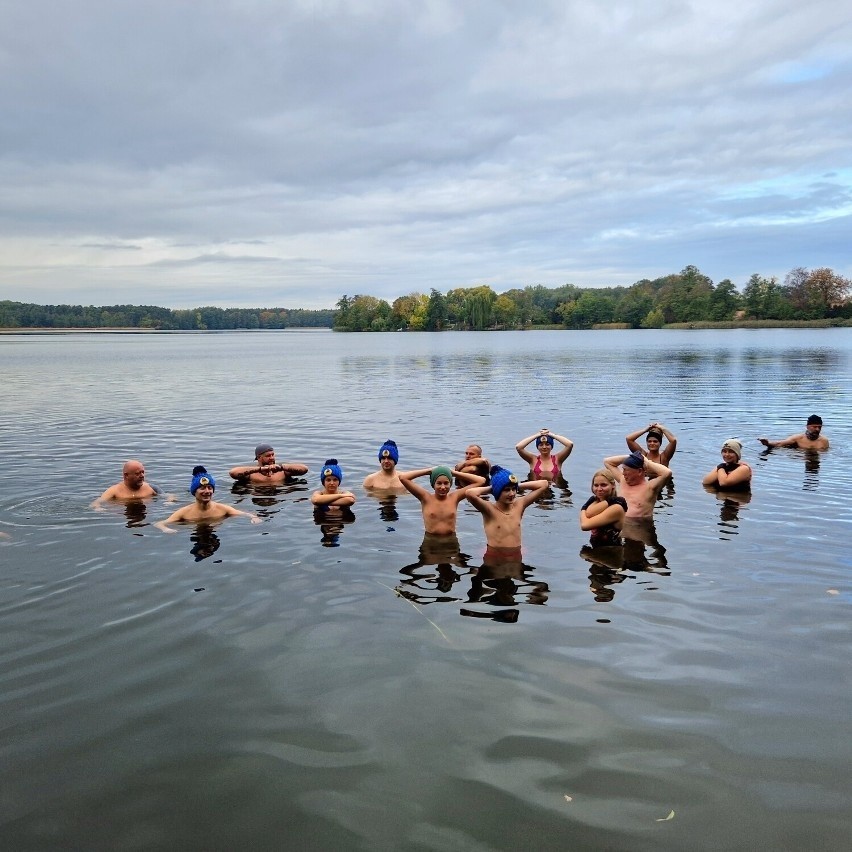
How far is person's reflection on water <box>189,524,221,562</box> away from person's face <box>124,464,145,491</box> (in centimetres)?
228

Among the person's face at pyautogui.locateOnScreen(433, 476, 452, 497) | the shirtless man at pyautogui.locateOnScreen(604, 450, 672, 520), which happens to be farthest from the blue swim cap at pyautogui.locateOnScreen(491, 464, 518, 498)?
the shirtless man at pyautogui.locateOnScreen(604, 450, 672, 520)

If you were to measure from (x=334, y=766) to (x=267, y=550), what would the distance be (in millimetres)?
5718

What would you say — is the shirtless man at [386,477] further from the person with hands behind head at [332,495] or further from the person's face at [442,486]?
the person's face at [442,486]

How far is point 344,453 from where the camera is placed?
20.1 metres

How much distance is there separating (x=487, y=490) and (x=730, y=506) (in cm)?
499

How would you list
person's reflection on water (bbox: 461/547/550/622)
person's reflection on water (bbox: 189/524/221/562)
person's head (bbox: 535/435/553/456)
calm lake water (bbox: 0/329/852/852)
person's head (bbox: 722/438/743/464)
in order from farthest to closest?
person's head (bbox: 535/435/553/456) < person's head (bbox: 722/438/743/464) < person's reflection on water (bbox: 189/524/221/562) < person's reflection on water (bbox: 461/547/550/622) < calm lake water (bbox: 0/329/852/852)

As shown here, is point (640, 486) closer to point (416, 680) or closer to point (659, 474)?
point (659, 474)

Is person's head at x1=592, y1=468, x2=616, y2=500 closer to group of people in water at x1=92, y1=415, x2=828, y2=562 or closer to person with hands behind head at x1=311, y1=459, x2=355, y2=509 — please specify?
group of people in water at x1=92, y1=415, x2=828, y2=562

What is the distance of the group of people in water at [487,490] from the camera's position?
10.4 m

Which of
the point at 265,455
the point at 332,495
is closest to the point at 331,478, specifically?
the point at 332,495

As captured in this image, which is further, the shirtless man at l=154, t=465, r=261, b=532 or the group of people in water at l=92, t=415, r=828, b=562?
the shirtless man at l=154, t=465, r=261, b=532

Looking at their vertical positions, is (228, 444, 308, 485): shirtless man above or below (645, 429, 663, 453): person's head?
below

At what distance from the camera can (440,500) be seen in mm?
11328

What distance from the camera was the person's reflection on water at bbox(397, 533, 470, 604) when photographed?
903 cm
